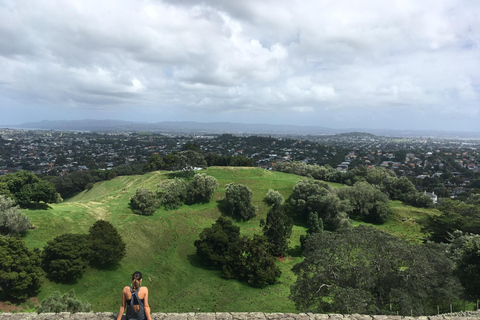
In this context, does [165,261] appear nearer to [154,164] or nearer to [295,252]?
[295,252]

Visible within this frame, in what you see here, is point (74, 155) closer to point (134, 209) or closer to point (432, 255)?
point (134, 209)

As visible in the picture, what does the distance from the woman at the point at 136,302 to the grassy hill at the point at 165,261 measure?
15555 millimetres

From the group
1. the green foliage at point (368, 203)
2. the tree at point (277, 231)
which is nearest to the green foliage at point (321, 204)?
the green foliage at point (368, 203)

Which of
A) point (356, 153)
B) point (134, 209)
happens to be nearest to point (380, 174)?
point (134, 209)

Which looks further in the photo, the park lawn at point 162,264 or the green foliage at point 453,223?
the green foliage at point 453,223

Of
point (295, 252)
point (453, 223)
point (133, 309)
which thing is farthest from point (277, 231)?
point (133, 309)

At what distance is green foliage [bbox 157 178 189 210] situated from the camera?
1523 inches

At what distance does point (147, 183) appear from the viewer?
51.8 meters

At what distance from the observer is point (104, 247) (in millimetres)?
23297

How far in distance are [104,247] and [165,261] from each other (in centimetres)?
721

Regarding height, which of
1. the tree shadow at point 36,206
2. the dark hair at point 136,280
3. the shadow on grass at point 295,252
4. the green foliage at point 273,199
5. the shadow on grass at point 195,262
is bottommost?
the shadow on grass at point 295,252

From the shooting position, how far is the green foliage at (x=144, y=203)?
115ft

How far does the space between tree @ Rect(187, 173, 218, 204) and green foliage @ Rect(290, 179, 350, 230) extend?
1497 centimetres

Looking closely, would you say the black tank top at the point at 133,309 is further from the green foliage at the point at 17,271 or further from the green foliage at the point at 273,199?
the green foliage at the point at 273,199
